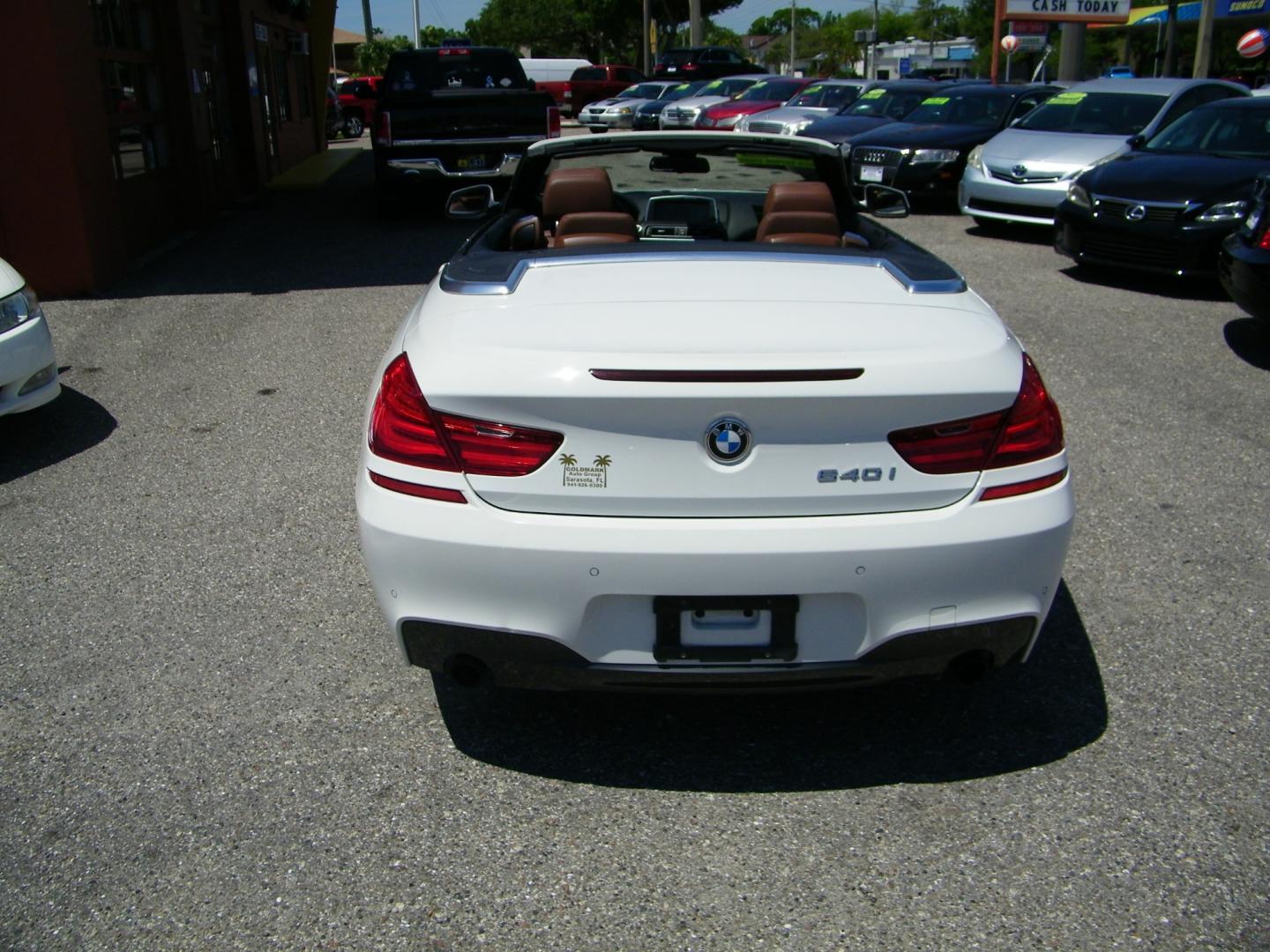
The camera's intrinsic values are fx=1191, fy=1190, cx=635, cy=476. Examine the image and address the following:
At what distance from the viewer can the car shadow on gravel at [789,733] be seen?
10.5 ft

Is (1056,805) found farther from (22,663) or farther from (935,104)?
(935,104)

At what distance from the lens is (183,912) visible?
8.77 ft

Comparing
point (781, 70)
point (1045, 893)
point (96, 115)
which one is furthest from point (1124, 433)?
point (781, 70)

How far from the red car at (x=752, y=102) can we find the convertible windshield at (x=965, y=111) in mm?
6997

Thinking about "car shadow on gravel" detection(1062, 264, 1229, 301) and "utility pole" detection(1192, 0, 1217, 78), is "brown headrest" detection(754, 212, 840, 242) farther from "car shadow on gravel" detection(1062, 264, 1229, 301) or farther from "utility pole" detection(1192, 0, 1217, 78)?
"utility pole" detection(1192, 0, 1217, 78)

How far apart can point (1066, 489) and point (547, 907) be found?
1609 millimetres

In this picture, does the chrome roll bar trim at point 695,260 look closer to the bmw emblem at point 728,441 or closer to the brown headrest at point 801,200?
the bmw emblem at point 728,441

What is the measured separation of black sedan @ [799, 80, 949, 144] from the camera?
16.1m

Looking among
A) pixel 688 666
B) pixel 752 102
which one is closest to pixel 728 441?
pixel 688 666

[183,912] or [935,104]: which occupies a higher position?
[935,104]

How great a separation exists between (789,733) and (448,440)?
1.33 meters

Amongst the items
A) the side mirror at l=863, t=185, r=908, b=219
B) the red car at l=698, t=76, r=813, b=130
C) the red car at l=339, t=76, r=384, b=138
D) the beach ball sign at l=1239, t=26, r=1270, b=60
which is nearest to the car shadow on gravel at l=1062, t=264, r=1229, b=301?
the side mirror at l=863, t=185, r=908, b=219

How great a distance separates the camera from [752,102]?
23750mm

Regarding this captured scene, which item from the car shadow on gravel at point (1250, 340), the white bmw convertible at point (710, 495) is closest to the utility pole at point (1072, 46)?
the car shadow on gravel at point (1250, 340)
